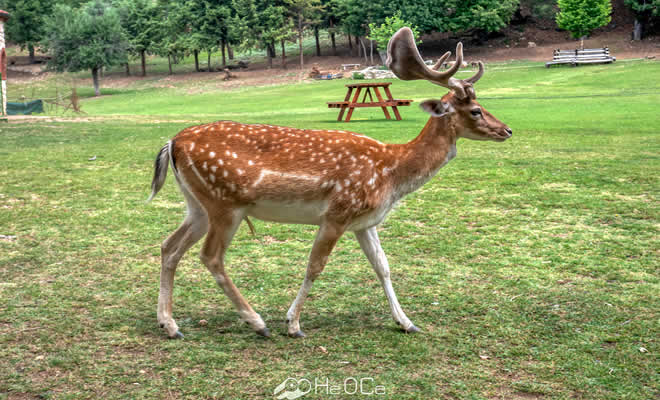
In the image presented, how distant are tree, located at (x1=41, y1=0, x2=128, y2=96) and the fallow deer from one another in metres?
51.8

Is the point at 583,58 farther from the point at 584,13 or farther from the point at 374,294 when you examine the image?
the point at 374,294

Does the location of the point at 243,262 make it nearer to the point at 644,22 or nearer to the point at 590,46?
the point at 590,46

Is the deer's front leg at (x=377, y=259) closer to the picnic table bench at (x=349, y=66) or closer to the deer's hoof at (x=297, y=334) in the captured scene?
the deer's hoof at (x=297, y=334)

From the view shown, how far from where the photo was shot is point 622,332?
15.2ft

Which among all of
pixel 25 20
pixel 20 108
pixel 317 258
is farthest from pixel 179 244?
pixel 25 20

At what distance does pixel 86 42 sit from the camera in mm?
53844

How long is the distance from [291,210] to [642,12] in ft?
190

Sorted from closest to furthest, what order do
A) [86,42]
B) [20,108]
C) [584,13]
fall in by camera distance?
[20,108], [584,13], [86,42]

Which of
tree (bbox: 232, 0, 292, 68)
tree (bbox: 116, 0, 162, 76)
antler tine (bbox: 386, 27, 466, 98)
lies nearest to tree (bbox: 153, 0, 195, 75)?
tree (bbox: 116, 0, 162, 76)

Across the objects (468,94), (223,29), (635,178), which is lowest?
(635,178)

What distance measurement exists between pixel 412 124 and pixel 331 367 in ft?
52.0

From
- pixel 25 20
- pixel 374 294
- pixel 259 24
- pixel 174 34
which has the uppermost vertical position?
pixel 25 20

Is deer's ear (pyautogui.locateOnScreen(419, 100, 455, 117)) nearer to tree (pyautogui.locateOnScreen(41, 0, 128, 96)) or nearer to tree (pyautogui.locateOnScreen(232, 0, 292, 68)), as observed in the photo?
tree (pyautogui.locateOnScreen(41, 0, 128, 96))

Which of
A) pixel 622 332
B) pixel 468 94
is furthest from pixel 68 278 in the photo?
pixel 622 332
